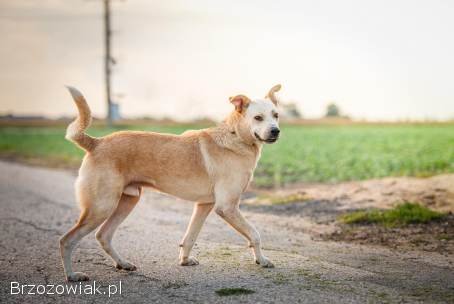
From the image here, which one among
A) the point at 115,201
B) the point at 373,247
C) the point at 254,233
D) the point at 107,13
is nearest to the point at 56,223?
the point at 115,201

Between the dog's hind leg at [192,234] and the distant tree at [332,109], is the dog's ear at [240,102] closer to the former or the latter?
the dog's hind leg at [192,234]

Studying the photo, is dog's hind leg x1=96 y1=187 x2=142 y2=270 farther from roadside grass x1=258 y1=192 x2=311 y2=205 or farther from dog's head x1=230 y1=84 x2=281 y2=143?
roadside grass x1=258 y1=192 x2=311 y2=205

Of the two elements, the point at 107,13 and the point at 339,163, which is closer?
the point at 339,163

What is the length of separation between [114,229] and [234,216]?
1566mm

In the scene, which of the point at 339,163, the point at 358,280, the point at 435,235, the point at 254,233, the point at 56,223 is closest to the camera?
the point at 358,280

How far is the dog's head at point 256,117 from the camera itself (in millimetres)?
6363

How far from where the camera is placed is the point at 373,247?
789 cm

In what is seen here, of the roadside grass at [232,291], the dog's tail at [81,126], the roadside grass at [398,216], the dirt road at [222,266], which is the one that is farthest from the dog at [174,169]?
the roadside grass at [398,216]

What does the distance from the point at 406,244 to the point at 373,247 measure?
58cm

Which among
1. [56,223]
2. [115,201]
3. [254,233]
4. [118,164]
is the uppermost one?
[118,164]

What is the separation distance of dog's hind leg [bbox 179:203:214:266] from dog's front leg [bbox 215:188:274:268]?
1.40 feet

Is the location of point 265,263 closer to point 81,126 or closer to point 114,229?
point 114,229

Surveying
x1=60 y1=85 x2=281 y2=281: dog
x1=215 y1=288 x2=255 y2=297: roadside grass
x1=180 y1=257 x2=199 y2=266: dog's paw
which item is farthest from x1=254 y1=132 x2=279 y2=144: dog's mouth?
x1=215 y1=288 x2=255 y2=297: roadside grass

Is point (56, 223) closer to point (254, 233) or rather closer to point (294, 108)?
point (254, 233)
